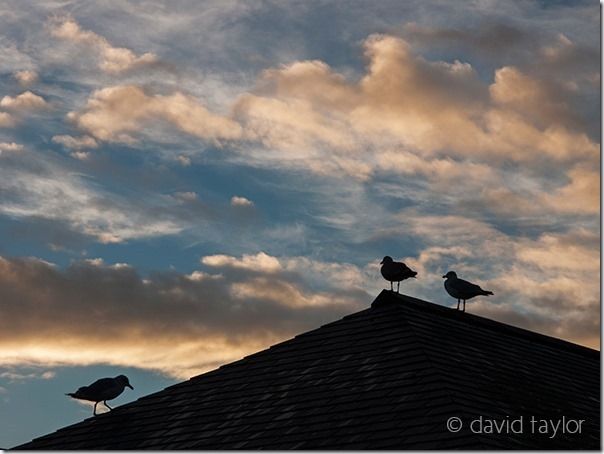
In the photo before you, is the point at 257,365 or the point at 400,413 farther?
the point at 257,365

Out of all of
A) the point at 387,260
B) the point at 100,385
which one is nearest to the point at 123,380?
the point at 100,385

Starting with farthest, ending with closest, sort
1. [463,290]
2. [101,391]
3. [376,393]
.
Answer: [463,290]
[101,391]
[376,393]

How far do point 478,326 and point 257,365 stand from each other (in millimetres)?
4351

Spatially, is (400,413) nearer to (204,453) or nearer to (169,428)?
(204,453)

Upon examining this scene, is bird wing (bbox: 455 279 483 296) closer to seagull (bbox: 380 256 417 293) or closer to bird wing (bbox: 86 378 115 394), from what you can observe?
seagull (bbox: 380 256 417 293)

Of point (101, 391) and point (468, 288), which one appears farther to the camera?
point (468, 288)

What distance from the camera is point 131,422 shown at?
762 inches

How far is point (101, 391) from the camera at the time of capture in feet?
68.9

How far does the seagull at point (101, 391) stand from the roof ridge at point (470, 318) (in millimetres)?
5271

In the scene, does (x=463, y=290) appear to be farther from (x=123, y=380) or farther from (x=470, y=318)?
(x=123, y=380)

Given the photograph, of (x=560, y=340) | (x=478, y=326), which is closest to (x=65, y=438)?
(x=478, y=326)

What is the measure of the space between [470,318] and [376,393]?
5579 mm

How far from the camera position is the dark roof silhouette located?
588 inches

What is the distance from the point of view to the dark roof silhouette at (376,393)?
14.9 meters
